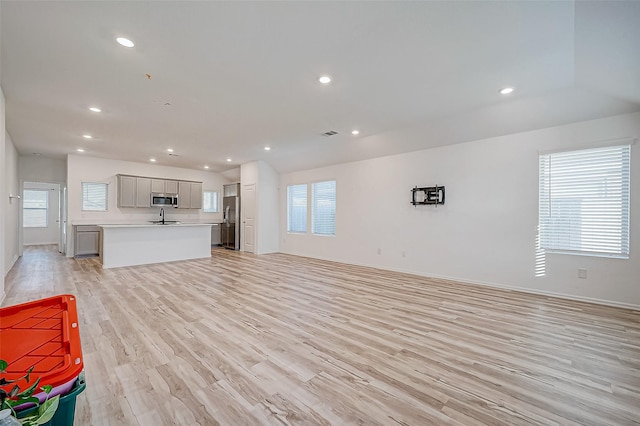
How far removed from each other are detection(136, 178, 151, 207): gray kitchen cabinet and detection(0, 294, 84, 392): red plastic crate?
7394 mm

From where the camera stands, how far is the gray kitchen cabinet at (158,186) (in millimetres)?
8641

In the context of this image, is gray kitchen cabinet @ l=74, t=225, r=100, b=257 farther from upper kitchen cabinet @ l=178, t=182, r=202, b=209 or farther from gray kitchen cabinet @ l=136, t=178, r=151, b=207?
upper kitchen cabinet @ l=178, t=182, r=202, b=209

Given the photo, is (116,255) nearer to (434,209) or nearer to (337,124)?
(337,124)

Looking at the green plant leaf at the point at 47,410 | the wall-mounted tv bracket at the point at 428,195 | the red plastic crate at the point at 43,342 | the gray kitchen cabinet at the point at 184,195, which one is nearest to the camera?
the green plant leaf at the point at 47,410

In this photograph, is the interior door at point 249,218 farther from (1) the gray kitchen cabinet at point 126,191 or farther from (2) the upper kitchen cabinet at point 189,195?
(1) the gray kitchen cabinet at point 126,191

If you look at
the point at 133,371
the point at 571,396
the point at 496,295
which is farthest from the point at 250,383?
the point at 496,295

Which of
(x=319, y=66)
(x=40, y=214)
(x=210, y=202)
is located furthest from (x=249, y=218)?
(x=40, y=214)

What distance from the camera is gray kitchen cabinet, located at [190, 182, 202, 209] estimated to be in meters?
9.48

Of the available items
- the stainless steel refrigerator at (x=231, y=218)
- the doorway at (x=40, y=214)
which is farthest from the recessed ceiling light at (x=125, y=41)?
the doorway at (x=40, y=214)

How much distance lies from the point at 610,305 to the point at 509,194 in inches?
74.5

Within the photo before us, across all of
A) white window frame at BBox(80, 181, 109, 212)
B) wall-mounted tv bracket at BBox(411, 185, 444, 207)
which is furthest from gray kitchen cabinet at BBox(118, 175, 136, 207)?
wall-mounted tv bracket at BBox(411, 185, 444, 207)

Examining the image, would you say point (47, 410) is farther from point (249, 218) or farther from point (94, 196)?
point (94, 196)

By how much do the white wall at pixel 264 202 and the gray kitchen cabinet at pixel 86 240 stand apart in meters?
4.11

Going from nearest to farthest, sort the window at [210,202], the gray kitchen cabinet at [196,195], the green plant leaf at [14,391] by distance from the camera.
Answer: the green plant leaf at [14,391] → the gray kitchen cabinet at [196,195] → the window at [210,202]
